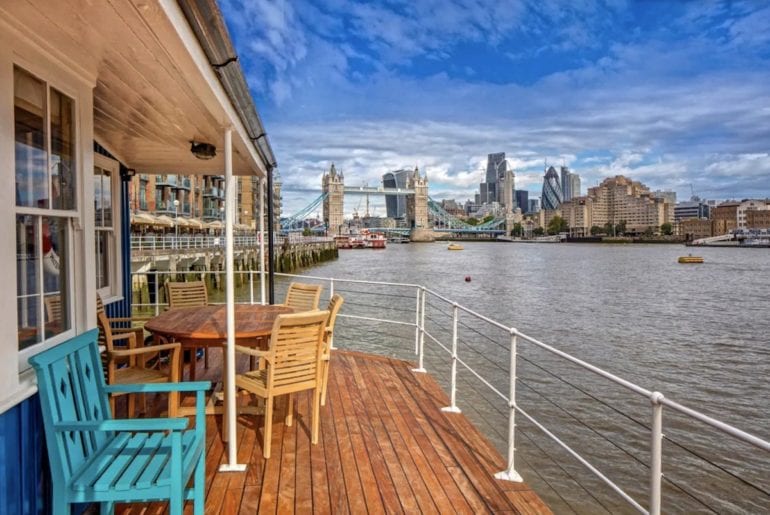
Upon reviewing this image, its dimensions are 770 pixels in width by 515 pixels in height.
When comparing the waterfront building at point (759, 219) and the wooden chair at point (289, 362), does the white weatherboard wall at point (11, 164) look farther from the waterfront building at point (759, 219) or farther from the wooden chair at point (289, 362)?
the waterfront building at point (759, 219)

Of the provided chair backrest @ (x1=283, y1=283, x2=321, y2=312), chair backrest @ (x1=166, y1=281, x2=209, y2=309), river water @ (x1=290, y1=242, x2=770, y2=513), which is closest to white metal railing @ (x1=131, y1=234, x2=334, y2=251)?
river water @ (x1=290, y1=242, x2=770, y2=513)

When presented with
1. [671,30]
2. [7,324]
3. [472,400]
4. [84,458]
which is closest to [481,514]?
[84,458]

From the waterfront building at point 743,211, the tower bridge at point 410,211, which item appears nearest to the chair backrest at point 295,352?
the tower bridge at point 410,211

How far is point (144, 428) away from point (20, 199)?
36.8 inches

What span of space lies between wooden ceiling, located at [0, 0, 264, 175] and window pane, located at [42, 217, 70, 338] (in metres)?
0.70

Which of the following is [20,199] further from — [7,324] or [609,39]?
[609,39]

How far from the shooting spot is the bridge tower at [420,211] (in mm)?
96812

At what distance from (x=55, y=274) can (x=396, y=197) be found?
14453 centimetres

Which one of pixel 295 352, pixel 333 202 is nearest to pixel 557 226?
pixel 333 202

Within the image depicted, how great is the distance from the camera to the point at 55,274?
214cm

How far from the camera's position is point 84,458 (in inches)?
72.1

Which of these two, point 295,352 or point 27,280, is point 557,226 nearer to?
point 295,352

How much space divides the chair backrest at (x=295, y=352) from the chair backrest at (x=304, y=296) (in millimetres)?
1677

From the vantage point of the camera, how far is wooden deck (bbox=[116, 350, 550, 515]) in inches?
88.2
